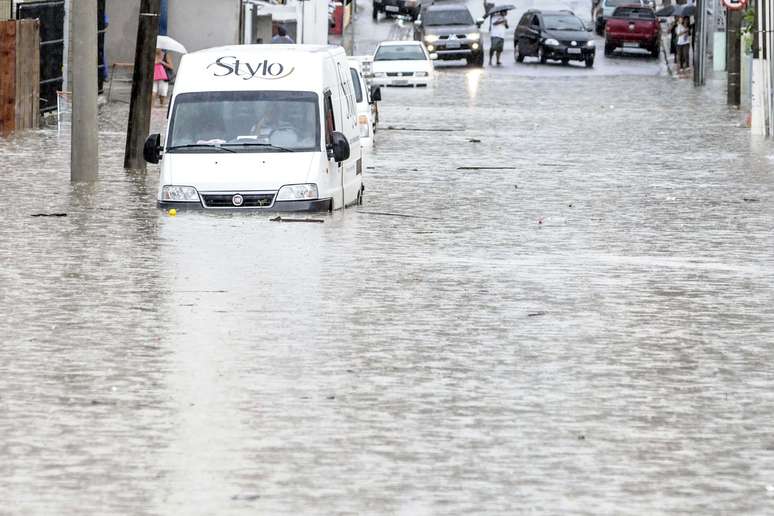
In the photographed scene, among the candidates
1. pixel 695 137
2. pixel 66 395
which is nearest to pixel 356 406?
pixel 66 395

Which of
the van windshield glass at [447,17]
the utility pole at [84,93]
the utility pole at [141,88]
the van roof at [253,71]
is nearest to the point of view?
the van roof at [253,71]

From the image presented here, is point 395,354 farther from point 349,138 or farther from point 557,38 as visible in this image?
point 557,38

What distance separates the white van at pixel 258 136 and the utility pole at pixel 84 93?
3307 mm

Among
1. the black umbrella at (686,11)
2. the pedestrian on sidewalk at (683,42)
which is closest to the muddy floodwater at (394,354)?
the pedestrian on sidewalk at (683,42)

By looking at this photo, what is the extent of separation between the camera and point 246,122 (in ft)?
66.3

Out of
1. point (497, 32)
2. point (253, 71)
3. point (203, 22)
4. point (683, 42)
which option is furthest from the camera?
point (497, 32)

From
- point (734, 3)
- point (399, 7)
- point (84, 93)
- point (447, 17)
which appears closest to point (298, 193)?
point (84, 93)

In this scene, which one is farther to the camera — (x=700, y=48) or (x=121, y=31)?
(x=700, y=48)

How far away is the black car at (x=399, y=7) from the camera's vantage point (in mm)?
83812

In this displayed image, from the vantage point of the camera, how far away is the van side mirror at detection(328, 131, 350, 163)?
64.5 feet

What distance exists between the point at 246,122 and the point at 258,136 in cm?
24

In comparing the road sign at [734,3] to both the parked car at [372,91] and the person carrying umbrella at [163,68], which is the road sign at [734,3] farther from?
the person carrying umbrella at [163,68]

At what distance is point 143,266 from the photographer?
15.6 m

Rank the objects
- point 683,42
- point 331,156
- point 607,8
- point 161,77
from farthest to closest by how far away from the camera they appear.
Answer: point 607,8 → point 683,42 → point 161,77 → point 331,156
